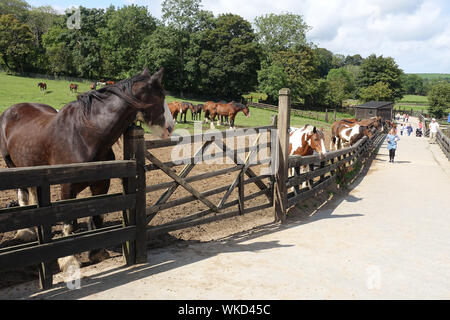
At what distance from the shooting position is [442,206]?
8562 millimetres

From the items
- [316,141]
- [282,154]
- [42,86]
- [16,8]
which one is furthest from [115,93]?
[16,8]

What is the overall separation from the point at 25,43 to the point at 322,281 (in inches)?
2460

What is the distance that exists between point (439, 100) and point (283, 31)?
108ft

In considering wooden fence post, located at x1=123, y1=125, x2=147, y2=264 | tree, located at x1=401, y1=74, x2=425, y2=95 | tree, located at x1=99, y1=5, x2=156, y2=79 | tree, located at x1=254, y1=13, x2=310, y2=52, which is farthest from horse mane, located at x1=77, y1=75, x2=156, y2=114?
tree, located at x1=401, y1=74, x2=425, y2=95

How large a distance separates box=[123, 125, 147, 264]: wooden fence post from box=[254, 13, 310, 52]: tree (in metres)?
68.8

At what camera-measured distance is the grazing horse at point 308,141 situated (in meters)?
8.29

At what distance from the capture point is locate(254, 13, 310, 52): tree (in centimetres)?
6906

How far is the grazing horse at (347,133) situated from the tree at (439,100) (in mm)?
60544

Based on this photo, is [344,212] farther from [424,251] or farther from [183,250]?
[183,250]

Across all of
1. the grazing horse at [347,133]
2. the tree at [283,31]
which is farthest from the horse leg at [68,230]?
the tree at [283,31]

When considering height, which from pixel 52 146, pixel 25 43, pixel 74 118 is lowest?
pixel 52 146

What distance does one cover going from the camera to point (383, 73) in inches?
3108

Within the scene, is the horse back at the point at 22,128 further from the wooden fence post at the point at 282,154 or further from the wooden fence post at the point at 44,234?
the wooden fence post at the point at 282,154
